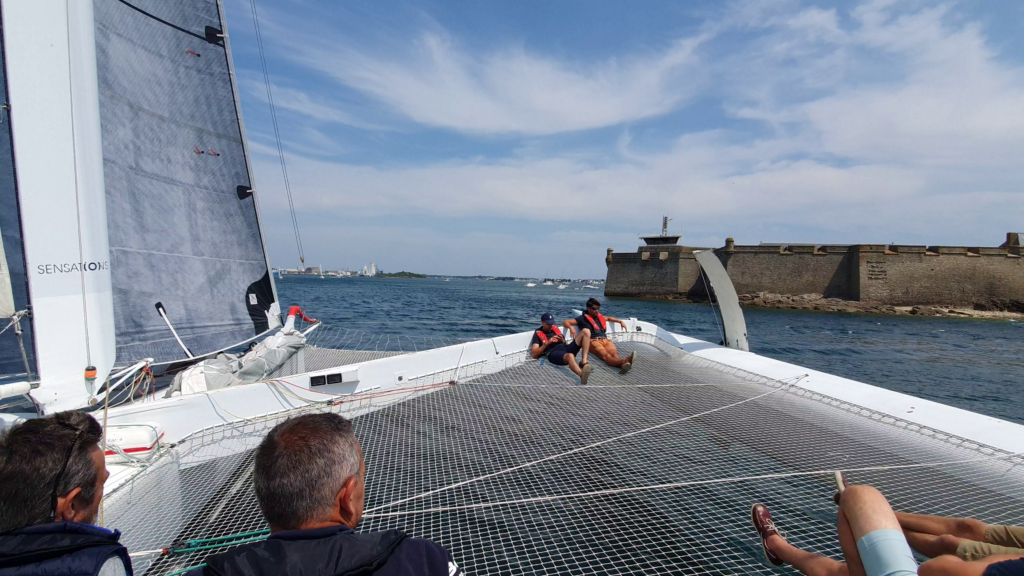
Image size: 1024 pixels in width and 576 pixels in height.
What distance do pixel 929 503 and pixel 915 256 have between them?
47.3 m

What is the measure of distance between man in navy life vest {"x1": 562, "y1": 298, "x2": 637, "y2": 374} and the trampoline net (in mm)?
1333

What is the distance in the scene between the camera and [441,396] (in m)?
5.00

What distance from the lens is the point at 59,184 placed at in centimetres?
329

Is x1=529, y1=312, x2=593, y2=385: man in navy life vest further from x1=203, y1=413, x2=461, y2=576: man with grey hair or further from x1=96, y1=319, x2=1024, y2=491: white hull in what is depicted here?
x1=203, y1=413, x2=461, y2=576: man with grey hair

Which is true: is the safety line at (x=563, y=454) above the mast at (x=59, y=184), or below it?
below

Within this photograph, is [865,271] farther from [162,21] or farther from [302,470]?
[302,470]

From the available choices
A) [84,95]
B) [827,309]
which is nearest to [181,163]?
[84,95]

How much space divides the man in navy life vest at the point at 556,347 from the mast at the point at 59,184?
4.51 m

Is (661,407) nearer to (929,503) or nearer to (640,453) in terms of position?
(640,453)

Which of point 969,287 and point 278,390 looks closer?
point 278,390

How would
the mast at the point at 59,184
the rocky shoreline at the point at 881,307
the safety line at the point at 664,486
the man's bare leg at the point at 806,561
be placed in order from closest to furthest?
the man's bare leg at the point at 806,561 → the safety line at the point at 664,486 → the mast at the point at 59,184 → the rocky shoreline at the point at 881,307

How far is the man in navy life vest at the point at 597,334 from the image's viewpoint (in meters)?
6.38

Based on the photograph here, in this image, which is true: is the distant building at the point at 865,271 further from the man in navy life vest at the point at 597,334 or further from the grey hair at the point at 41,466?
the grey hair at the point at 41,466

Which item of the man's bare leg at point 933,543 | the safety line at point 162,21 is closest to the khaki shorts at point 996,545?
the man's bare leg at point 933,543
